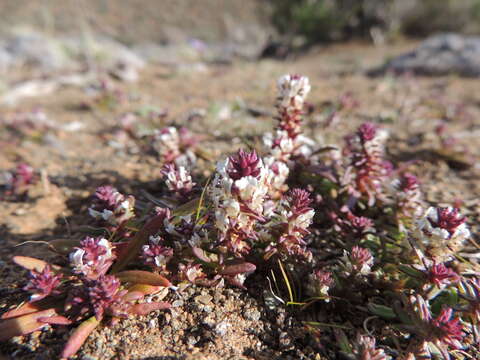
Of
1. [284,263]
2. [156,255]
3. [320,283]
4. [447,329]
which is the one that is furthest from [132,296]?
[447,329]

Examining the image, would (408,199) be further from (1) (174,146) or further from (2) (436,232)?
(1) (174,146)

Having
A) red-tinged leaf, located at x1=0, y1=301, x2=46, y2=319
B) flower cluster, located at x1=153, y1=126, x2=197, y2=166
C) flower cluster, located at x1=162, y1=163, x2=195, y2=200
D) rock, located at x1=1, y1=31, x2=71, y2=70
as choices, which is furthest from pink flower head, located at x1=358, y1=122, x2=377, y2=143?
rock, located at x1=1, y1=31, x2=71, y2=70

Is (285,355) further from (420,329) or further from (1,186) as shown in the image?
(1,186)

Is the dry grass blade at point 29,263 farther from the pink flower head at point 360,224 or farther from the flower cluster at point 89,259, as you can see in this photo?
the pink flower head at point 360,224

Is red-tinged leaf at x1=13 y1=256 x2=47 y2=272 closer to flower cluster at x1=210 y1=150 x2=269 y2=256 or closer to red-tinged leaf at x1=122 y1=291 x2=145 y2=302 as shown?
red-tinged leaf at x1=122 y1=291 x2=145 y2=302

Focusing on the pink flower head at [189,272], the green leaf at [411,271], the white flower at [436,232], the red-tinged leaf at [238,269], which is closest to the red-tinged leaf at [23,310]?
the pink flower head at [189,272]

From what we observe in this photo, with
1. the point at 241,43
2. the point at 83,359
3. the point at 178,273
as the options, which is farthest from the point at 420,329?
the point at 241,43
